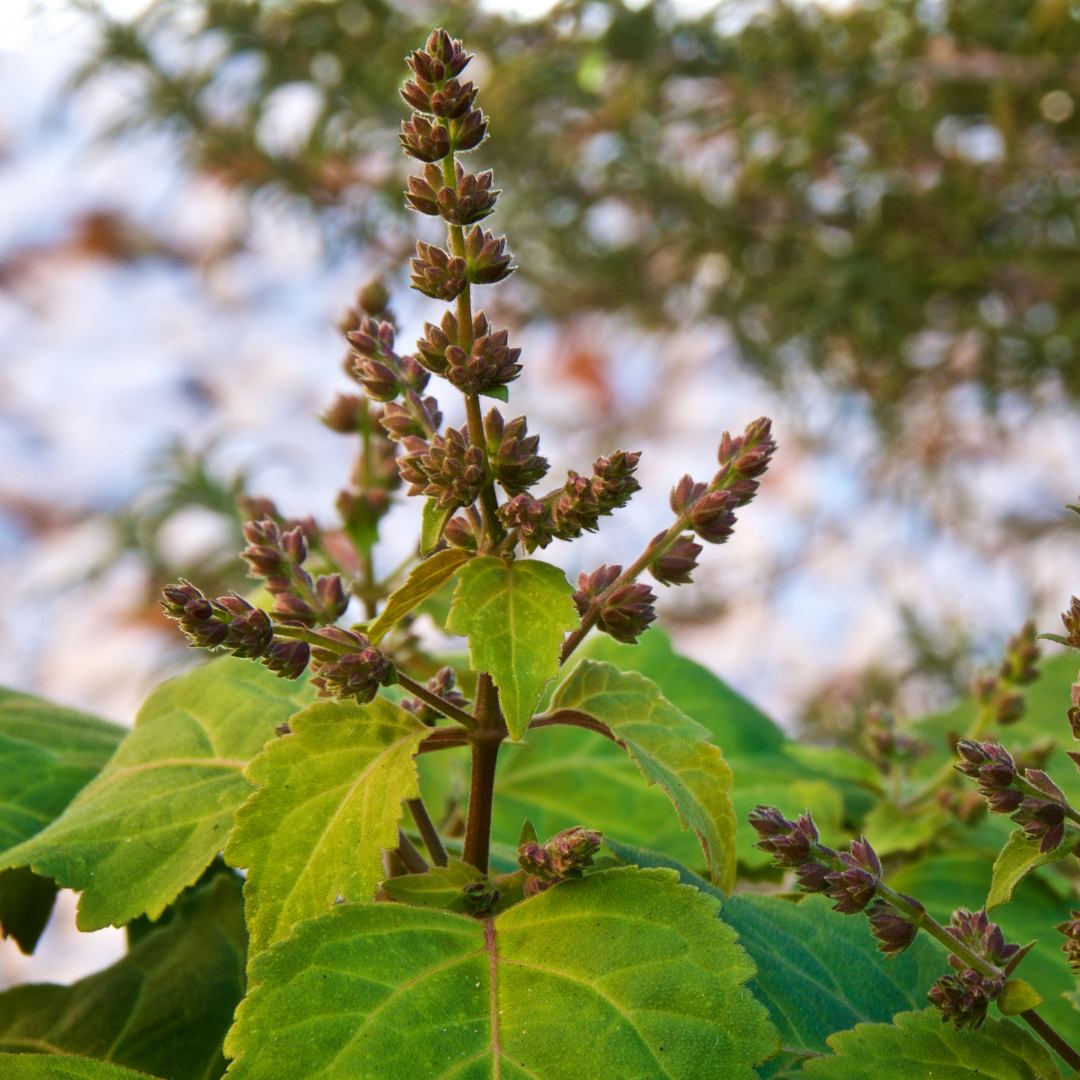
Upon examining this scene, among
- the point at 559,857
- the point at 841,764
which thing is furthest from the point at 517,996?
the point at 841,764

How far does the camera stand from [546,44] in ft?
6.16

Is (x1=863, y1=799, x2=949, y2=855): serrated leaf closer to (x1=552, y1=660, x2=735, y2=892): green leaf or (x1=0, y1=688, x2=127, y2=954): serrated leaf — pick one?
(x1=552, y1=660, x2=735, y2=892): green leaf

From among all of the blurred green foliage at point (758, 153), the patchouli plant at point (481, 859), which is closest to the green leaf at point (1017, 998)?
the patchouli plant at point (481, 859)

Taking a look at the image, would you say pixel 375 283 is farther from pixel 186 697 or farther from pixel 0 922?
pixel 0 922

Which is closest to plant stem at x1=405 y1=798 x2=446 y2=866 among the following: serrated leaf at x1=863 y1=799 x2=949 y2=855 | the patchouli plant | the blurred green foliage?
the patchouli plant

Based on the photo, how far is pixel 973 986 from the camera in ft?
0.93

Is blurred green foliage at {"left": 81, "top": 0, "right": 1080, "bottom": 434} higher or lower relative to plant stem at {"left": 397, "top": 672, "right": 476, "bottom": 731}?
higher

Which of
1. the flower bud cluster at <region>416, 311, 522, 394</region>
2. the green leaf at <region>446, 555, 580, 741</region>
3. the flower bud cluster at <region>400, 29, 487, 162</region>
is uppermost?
the flower bud cluster at <region>400, 29, 487, 162</region>

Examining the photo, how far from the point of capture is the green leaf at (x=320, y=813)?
292 mm

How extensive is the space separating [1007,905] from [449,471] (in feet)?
1.17

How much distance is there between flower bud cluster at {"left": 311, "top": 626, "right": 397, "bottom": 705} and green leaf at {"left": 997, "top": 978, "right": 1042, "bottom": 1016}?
188mm

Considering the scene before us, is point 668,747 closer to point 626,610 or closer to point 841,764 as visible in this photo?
point 626,610

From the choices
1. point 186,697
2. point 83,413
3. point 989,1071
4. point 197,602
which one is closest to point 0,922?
point 186,697

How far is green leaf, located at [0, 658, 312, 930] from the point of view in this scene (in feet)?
1.10
